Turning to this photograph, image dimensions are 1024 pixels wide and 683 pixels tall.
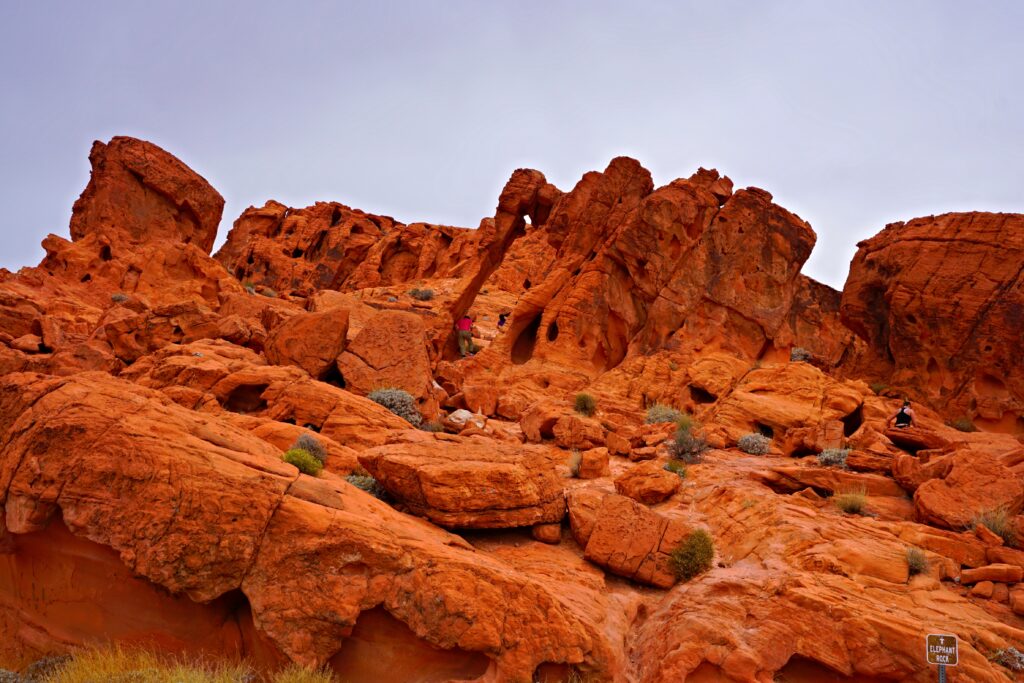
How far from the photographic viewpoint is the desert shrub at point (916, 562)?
8477mm

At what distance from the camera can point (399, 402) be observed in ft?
53.8

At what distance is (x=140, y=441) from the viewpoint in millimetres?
6695

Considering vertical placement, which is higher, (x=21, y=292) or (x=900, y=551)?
(x=21, y=292)

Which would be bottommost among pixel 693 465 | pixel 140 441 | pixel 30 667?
pixel 30 667

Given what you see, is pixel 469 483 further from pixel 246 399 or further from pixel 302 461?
pixel 246 399

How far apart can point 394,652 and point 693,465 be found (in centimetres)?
951

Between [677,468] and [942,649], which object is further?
[677,468]

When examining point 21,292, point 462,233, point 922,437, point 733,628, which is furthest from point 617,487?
point 462,233

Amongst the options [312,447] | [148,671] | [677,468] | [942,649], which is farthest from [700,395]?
[148,671]

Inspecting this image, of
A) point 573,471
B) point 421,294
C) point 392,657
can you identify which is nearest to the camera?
point 392,657

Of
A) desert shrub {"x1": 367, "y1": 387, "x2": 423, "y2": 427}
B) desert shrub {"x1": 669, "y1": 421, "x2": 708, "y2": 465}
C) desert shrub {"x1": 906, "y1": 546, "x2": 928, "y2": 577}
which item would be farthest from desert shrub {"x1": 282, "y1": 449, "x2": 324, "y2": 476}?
desert shrub {"x1": 669, "y1": 421, "x2": 708, "y2": 465}

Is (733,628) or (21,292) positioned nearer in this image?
(733,628)

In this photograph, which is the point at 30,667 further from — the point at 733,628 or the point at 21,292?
the point at 21,292

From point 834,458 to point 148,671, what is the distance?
1339 centimetres
